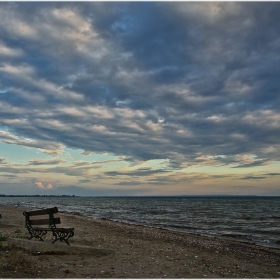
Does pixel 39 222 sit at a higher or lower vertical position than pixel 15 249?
higher

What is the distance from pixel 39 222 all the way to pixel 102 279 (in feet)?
17.7

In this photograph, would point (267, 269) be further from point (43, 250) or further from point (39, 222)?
point (39, 222)

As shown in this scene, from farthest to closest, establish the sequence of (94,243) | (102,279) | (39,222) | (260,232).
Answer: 1. (260,232)
2. (94,243)
3. (39,222)
4. (102,279)

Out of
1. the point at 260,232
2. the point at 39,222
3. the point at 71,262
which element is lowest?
the point at 260,232

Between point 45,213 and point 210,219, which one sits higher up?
point 45,213

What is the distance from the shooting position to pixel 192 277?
28.1 ft

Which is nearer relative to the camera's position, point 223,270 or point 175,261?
point 223,270

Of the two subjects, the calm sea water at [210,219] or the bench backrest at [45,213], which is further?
the calm sea water at [210,219]

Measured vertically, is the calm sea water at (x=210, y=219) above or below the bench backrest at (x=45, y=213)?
below

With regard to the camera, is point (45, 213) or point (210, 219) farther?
point (210, 219)

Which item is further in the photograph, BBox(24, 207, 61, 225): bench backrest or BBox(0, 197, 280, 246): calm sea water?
BBox(0, 197, 280, 246): calm sea water

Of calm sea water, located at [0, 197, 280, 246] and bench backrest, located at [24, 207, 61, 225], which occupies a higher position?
bench backrest, located at [24, 207, 61, 225]

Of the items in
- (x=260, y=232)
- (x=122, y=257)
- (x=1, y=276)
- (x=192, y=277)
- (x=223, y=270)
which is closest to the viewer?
(x=1, y=276)

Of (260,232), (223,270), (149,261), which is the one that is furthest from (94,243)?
(260,232)
